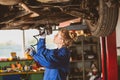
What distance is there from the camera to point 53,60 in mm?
2586

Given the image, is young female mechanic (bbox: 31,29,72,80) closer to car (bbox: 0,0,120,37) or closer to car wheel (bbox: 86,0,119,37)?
car (bbox: 0,0,120,37)

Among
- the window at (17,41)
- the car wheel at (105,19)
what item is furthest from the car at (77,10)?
the window at (17,41)

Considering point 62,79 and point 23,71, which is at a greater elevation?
point 62,79

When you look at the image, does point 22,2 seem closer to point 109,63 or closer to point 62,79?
point 62,79

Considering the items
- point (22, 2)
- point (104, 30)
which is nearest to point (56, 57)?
point (104, 30)

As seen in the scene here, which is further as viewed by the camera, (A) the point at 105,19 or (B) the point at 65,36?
(B) the point at 65,36

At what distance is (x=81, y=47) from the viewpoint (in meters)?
6.12

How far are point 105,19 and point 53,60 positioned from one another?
84 cm

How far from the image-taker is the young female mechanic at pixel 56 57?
8.38ft

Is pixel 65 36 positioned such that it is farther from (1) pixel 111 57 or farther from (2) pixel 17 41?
(2) pixel 17 41

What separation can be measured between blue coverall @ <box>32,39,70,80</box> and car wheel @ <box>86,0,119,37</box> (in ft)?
1.98

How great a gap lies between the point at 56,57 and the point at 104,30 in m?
0.71

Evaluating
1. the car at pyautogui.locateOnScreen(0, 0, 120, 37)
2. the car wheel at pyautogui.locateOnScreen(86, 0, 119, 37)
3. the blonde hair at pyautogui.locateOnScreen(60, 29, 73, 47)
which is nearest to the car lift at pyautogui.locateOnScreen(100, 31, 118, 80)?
the blonde hair at pyautogui.locateOnScreen(60, 29, 73, 47)

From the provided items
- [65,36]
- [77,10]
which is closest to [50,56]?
[65,36]
